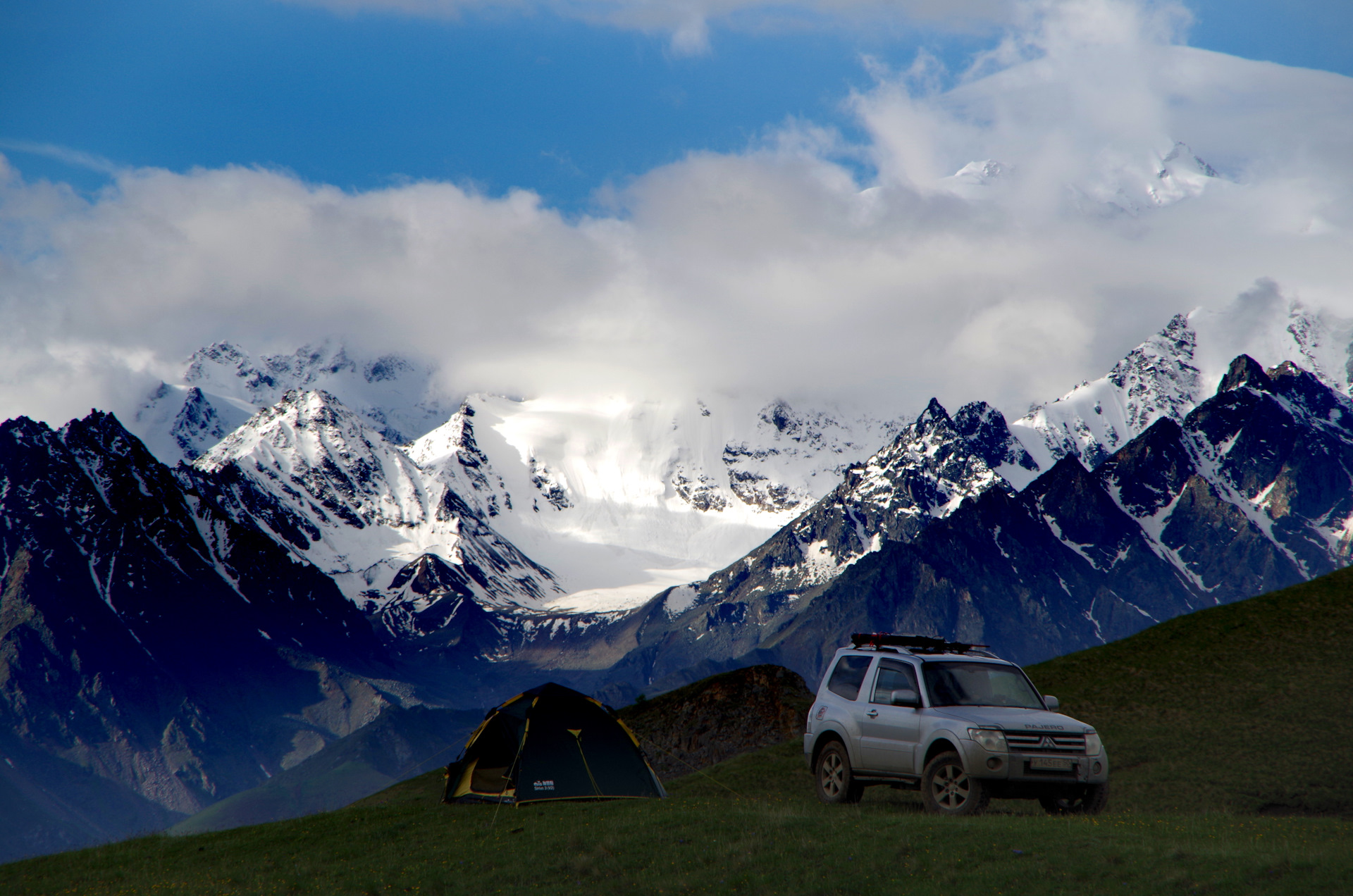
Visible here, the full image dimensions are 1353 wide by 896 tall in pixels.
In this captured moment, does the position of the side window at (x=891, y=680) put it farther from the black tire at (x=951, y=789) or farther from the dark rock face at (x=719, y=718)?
the dark rock face at (x=719, y=718)

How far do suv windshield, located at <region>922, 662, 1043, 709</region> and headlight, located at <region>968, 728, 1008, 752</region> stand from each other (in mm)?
1453

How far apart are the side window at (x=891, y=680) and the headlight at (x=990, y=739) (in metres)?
2.05

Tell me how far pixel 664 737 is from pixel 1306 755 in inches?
1328

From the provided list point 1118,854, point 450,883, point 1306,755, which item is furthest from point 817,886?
point 1306,755

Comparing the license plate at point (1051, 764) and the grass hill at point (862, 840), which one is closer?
the grass hill at point (862, 840)

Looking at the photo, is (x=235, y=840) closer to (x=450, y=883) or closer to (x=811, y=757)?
(x=450, y=883)

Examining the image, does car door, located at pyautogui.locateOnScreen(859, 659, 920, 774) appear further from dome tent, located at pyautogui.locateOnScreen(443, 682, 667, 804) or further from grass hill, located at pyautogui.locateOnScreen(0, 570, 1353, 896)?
dome tent, located at pyautogui.locateOnScreen(443, 682, 667, 804)

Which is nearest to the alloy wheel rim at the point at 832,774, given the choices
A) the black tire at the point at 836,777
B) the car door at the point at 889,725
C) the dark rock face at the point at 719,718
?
the black tire at the point at 836,777

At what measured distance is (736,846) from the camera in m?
23.7

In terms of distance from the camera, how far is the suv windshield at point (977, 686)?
87.0ft

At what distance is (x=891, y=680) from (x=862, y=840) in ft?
16.3

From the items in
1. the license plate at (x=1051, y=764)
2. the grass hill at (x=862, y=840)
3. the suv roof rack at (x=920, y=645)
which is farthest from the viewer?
the suv roof rack at (x=920, y=645)

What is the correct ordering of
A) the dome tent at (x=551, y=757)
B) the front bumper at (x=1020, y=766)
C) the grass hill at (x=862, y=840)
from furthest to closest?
the dome tent at (x=551, y=757)
the front bumper at (x=1020, y=766)
the grass hill at (x=862, y=840)

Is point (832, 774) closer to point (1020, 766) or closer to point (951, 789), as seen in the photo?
point (951, 789)
